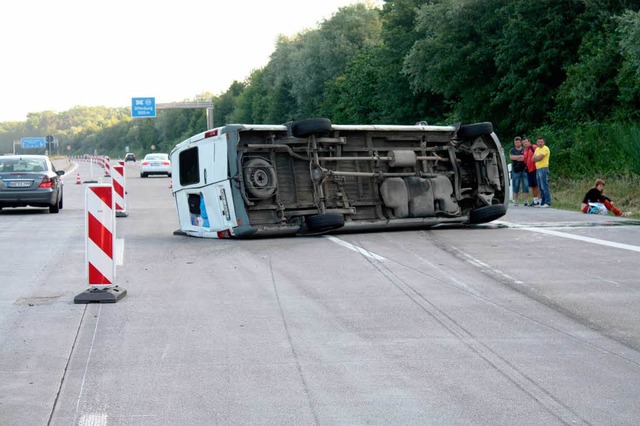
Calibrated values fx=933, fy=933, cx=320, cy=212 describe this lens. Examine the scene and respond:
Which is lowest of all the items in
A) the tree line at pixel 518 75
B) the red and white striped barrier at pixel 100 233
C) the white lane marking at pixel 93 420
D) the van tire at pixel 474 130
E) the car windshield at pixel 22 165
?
the white lane marking at pixel 93 420

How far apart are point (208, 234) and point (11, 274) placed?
428 centimetres

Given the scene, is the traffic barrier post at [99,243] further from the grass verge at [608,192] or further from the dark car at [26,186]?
the dark car at [26,186]

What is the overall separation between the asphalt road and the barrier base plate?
0.47 feet

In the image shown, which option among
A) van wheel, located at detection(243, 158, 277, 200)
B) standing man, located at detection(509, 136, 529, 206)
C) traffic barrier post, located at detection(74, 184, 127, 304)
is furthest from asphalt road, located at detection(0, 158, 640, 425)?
standing man, located at detection(509, 136, 529, 206)

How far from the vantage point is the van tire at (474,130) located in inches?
635

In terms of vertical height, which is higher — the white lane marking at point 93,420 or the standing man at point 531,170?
the standing man at point 531,170

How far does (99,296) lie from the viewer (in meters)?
9.19

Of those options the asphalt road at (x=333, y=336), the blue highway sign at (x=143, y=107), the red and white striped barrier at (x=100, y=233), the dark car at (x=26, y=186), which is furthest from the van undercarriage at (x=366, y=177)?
the blue highway sign at (x=143, y=107)

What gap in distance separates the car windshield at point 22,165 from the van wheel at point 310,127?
1024cm

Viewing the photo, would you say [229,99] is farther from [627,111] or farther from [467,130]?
[467,130]

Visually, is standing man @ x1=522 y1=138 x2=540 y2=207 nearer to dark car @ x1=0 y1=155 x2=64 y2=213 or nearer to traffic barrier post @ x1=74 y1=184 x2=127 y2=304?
dark car @ x1=0 y1=155 x2=64 y2=213

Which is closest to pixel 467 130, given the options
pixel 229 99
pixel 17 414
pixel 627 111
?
pixel 17 414

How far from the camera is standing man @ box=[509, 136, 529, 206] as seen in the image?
23031 mm

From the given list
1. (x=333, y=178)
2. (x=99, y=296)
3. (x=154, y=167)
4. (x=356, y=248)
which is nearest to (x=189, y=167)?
(x=333, y=178)
